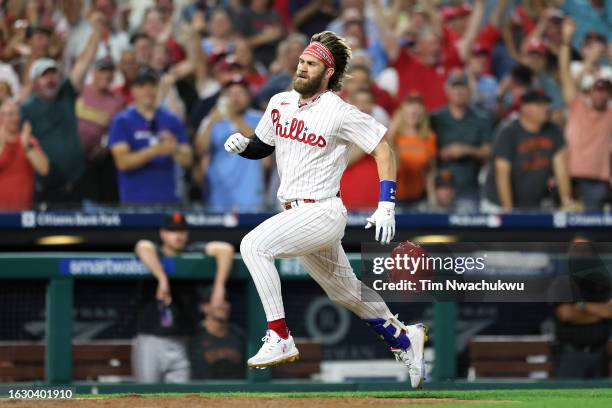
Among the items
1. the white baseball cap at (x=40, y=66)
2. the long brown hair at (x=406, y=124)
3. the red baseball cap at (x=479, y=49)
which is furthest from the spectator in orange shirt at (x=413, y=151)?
the white baseball cap at (x=40, y=66)

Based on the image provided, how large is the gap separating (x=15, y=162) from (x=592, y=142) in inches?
189

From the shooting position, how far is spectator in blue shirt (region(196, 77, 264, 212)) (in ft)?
34.1

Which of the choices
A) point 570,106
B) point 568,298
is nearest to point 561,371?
point 568,298

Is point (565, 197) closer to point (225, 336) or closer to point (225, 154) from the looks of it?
point (225, 154)

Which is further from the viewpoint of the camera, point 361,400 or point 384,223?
point 361,400

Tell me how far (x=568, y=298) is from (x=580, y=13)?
5.15 meters

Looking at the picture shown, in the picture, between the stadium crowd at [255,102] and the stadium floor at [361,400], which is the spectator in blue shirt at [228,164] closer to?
the stadium crowd at [255,102]

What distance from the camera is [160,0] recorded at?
39.3ft

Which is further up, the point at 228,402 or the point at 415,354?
the point at 415,354

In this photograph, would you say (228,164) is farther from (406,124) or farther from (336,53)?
(336,53)

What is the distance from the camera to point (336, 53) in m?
6.55

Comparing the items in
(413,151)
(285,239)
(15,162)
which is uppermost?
(413,151)

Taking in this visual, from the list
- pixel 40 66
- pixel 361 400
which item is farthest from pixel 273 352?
pixel 40 66

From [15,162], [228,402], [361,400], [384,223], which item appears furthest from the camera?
[15,162]
